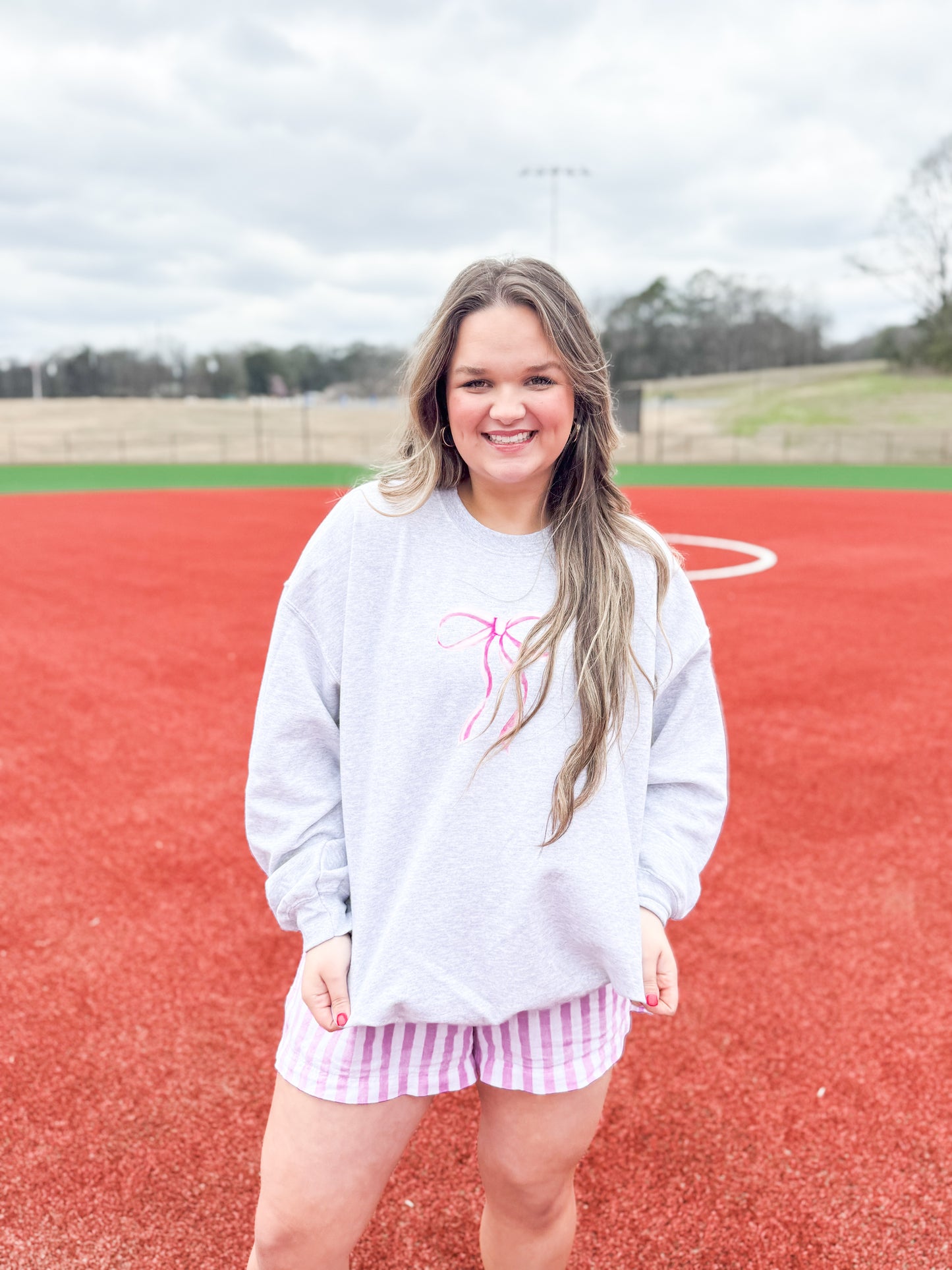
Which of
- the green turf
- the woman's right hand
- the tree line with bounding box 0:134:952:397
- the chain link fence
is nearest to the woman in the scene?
the woman's right hand

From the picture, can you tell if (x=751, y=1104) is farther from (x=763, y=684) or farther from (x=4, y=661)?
(x=4, y=661)

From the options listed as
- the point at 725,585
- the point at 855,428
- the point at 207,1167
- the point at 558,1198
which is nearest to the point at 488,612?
the point at 558,1198

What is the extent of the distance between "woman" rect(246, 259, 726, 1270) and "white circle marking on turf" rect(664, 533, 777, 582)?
8022mm

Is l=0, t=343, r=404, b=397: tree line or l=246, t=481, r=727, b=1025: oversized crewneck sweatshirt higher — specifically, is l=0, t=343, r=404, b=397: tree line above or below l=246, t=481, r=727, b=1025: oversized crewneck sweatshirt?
above

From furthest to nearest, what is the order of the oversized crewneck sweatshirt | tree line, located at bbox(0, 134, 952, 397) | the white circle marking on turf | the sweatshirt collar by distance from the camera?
1. tree line, located at bbox(0, 134, 952, 397)
2. the white circle marking on turf
3. the sweatshirt collar
4. the oversized crewneck sweatshirt

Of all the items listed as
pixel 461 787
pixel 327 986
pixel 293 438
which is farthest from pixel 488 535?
pixel 293 438

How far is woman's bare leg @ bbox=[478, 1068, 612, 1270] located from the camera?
5.77ft

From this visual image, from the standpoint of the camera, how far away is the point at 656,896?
1.78 m

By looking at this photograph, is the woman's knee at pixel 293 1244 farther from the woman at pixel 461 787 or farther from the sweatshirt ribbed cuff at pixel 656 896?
the sweatshirt ribbed cuff at pixel 656 896

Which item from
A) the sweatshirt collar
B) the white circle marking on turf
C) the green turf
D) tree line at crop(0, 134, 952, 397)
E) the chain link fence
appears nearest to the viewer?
the sweatshirt collar

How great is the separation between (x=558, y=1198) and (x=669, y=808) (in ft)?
2.67

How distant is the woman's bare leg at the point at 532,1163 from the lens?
5.77 ft

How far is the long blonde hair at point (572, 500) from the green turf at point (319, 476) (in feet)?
81.2

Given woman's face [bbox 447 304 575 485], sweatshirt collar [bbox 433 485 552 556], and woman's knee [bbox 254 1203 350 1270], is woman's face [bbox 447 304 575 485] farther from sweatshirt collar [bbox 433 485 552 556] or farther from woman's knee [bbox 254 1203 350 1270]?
woman's knee [bbox 254 1203 350 1270]
